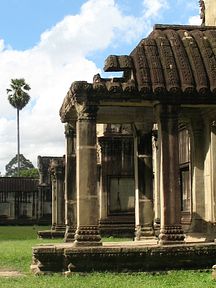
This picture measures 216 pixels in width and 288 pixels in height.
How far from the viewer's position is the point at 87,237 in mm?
12391

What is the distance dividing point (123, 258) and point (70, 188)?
508cm

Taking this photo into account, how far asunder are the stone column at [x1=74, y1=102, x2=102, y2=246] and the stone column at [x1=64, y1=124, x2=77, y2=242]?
372 centimetres

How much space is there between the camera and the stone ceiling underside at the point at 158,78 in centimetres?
1269

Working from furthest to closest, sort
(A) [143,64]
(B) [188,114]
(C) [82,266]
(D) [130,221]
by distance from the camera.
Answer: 1. (D) [130,221]
2. (B) [188,114]
3. (A) [143,64]
4. (C) [82,266]

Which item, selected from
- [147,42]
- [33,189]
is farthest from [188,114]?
[33,189]

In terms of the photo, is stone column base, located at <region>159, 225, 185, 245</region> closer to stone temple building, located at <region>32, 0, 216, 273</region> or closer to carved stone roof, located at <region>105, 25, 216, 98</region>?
stone temple building, located at <region>32, 0, 216, 273</region>

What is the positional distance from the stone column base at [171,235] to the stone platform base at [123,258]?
10.0 inches

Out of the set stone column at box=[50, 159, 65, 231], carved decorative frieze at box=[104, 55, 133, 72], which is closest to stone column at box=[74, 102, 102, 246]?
carved decorative frieze at box=[104, 55, 133, 72]

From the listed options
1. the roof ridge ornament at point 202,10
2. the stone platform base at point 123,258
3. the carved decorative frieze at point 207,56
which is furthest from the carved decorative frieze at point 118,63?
the roof ridge ornament at point 202,10

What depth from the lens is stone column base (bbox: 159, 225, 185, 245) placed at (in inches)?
496

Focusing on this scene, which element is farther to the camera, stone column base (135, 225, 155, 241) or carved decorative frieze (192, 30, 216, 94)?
stone column base (135, 225, 155, 241)

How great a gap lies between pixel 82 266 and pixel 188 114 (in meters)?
5.83

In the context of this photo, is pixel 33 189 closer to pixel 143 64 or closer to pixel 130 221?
pixel 130 221

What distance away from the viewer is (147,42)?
13.5 metres
